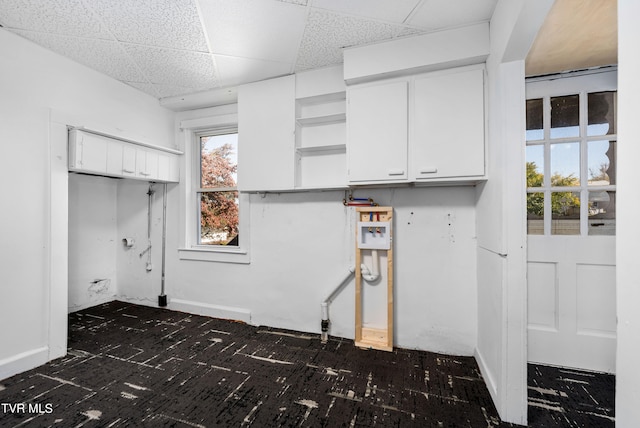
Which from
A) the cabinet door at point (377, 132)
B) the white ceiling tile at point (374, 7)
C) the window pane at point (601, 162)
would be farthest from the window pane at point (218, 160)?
the window pane at point (601, 162)

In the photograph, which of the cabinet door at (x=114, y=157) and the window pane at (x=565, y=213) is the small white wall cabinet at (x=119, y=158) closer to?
the cabinet door at (x=114, y=157)

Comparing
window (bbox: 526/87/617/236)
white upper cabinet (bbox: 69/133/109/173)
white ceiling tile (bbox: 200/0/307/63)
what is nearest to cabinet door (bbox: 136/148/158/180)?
white upper cabinet (bbox: 69/133/109/173)

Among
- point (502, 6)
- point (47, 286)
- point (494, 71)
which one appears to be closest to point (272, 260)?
point (47, 286)

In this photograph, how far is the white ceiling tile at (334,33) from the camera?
190cm

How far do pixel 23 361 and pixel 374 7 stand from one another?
11.6 feet

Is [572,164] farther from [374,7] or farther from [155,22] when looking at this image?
[155,22]

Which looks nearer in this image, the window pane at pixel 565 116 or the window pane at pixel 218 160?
the window pane at pixel 565 116

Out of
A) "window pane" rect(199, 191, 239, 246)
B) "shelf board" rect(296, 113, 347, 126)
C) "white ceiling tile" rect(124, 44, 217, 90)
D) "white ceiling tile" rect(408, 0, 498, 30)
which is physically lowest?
"window pane" rect(199, 191, 239, 246)

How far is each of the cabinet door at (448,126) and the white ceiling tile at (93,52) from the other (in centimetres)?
249

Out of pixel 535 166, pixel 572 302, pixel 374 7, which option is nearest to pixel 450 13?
pixel 374 7

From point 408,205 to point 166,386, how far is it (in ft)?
7.61

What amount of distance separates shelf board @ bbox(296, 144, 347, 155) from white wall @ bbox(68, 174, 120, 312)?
276 cm

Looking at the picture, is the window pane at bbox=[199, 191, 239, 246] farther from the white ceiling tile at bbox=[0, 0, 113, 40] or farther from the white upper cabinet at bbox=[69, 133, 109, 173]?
the white ceiling tile at bbox=[0, 0, 113, 40]

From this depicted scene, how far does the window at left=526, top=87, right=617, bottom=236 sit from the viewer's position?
2029 millimetres
